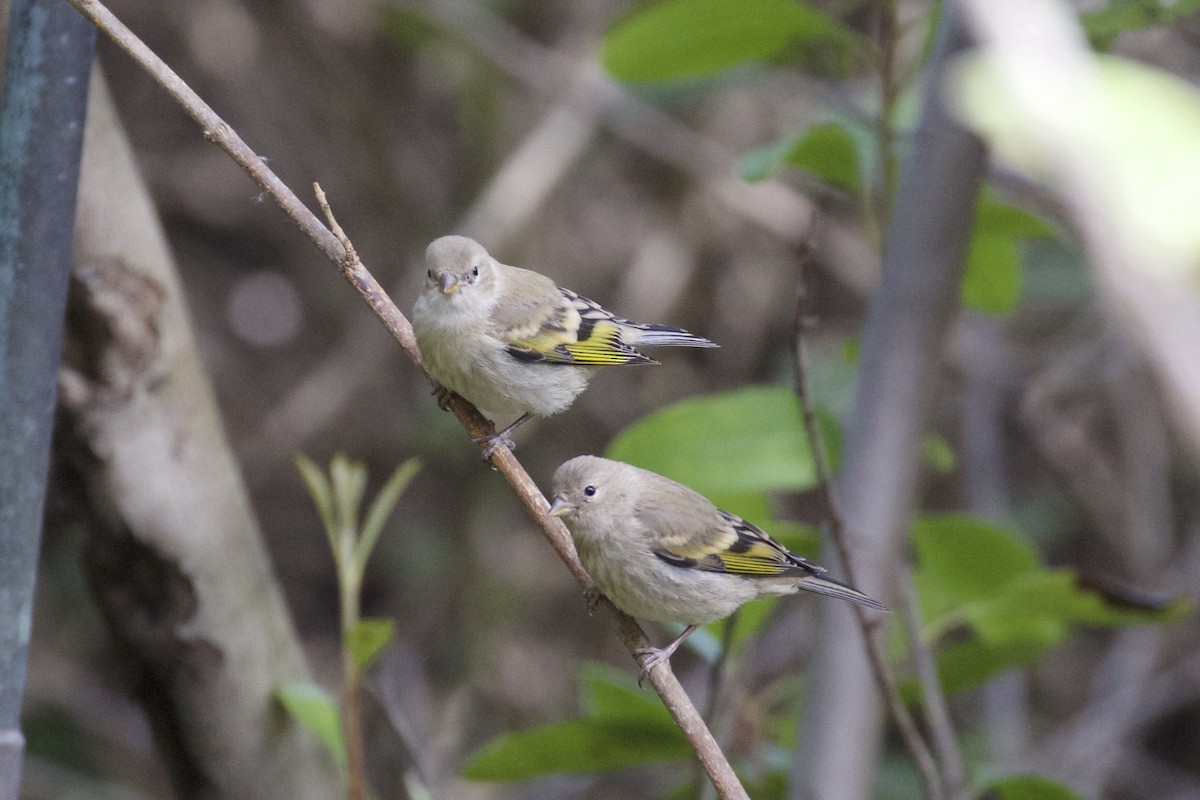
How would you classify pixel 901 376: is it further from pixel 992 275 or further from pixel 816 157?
pixel 992 275

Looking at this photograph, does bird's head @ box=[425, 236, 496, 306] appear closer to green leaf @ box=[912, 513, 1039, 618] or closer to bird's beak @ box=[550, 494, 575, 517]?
bird's beak @ box=[550, 494, 575, 517]

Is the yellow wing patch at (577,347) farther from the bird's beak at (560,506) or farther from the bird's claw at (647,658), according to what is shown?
the bird's claw at (647,658)

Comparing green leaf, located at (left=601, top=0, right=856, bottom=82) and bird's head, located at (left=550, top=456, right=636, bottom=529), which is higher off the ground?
green leaf, located at (left=601, top=0, right=856, bottom=82)

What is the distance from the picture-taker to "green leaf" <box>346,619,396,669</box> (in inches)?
72.6

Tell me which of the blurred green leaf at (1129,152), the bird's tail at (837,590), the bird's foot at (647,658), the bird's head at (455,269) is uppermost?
the blurred green leaf at (1129,152)

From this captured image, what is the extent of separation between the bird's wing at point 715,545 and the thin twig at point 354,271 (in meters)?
0.69

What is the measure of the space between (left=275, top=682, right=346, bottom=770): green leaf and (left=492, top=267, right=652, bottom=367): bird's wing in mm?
763

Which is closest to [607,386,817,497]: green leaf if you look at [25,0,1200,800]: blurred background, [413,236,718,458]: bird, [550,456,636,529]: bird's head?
[550,456,636,529]: bird's head

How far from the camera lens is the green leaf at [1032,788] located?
220 centimetres

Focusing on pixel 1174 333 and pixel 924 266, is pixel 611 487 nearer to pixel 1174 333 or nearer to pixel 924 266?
pixel 924 266

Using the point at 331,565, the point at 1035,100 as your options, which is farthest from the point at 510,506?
the point at 1035,100

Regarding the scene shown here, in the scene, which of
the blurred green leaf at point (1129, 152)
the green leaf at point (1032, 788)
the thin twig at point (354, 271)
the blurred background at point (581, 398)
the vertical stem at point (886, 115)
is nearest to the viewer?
the blurred green leaf at point (1129, 152)

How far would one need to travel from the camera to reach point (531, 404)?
2256 millimetres

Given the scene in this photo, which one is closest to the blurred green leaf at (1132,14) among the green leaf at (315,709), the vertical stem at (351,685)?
the vertical stem at (351,685)
